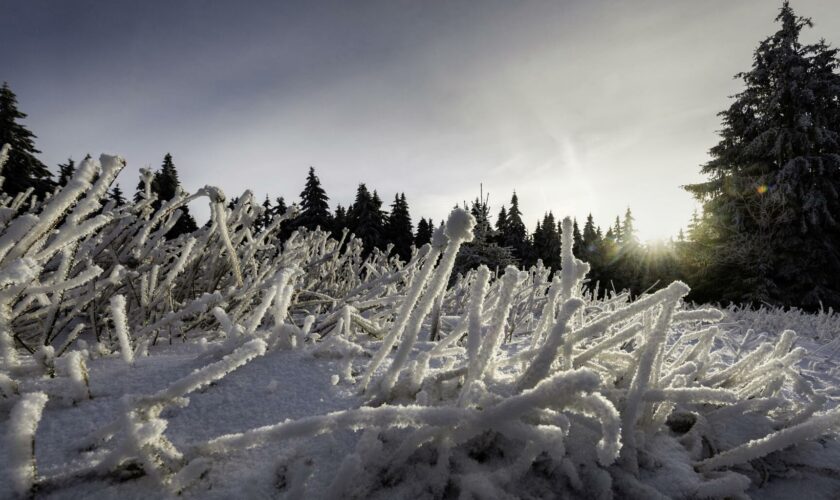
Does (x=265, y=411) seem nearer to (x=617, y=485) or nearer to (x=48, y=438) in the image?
(x=48, y=438)

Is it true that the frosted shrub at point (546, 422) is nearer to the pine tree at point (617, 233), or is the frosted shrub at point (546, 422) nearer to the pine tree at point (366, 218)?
the pine tree at point (366, 218)

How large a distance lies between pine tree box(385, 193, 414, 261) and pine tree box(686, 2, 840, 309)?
28.4 meters

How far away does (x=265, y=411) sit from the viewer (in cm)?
94

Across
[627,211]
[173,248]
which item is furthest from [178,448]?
[627,211]

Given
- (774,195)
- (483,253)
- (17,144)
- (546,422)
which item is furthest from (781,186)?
(17,144)

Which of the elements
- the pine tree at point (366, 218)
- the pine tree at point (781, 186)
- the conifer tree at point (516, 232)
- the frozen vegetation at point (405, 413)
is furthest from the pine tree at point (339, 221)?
the frozen vegetation at point (405, 413)

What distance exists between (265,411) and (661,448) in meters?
0.83

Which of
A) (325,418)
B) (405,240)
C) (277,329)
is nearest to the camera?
(325,418)

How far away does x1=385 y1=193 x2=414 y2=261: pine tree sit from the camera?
44125 millimetres

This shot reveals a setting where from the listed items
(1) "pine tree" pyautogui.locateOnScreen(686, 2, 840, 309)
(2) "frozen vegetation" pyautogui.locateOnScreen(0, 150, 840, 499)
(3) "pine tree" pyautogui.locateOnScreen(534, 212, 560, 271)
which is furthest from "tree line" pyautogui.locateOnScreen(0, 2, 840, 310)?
(3) "pine tree" pyautogui.locateOnScreen(534, 212, 560, 271)

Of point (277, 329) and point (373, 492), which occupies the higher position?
point (277, 329)

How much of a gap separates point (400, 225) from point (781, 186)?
32.3m

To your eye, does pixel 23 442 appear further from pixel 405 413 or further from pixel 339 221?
pixel 339 221

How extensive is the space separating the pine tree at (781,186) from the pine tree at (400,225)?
28363 mm
